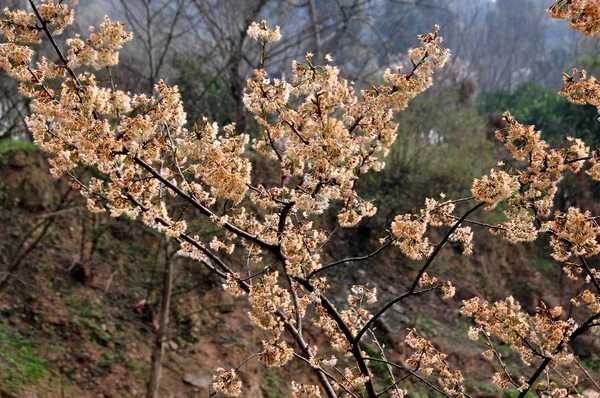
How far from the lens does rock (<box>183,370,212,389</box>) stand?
5386 mm

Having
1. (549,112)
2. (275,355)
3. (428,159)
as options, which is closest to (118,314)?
(275,355)

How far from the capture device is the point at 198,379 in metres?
5.45

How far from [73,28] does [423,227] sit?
277 inches

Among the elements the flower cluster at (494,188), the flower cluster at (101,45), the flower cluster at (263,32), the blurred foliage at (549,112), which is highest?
the blurred foliage at (549,112)

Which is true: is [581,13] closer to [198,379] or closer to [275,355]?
[275,355]

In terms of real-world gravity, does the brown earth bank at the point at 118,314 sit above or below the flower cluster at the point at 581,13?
above

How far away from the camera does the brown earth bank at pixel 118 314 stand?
191 inches

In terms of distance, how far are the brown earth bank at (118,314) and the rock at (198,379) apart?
0.04 feet

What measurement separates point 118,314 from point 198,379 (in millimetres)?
1328

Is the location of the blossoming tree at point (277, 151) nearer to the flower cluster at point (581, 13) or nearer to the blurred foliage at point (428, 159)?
the flower cluster at point (581, 13)

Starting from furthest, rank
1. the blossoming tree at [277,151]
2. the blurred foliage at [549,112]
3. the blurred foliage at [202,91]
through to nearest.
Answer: the blurred foliage at [549,112] → the blurred foliage at [202,91] → the blossoming tree at [277,151]

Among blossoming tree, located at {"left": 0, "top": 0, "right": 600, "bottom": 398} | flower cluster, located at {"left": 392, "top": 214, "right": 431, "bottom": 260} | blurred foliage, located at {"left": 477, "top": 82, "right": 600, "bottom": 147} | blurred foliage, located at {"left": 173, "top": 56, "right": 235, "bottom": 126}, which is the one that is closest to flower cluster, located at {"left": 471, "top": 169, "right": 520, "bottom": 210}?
blossoming tree, located at {"left": 0, "top": 0, "right": 600, "bottom": 398}

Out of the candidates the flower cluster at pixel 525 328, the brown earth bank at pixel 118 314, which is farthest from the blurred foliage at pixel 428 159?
the flower cluster at pixel 525 328

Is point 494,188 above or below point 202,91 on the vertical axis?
below
